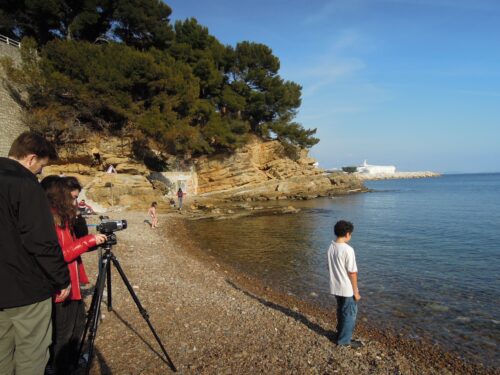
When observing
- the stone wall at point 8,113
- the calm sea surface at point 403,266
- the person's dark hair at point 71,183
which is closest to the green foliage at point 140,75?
the stone wall at point 8,113

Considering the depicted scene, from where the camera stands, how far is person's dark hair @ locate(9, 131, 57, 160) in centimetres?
267

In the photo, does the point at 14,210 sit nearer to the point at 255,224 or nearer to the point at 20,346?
the point at 20,346

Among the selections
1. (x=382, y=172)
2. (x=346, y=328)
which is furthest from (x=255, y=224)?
(x=382, y=172)

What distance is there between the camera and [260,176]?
4384cm

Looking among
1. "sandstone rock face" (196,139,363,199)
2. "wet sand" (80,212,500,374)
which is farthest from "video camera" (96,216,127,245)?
"sandstone rock face" (196,139,363,199)

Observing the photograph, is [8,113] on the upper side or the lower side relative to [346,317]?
upper

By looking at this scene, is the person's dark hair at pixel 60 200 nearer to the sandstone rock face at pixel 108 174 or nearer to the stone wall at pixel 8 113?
the sandstone rock face at pixel 108 174

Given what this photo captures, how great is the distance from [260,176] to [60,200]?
40643mm

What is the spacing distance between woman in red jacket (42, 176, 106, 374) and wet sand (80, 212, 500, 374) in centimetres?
82

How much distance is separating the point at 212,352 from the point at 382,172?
166m

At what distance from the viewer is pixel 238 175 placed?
4181 cm

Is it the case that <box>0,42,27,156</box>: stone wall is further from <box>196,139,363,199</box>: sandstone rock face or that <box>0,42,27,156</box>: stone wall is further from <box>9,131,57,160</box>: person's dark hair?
<box>9,131,57,160</box>: person's dark hair

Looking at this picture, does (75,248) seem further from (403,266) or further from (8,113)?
(8,113)

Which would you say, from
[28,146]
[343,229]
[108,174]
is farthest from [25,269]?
[108,174]
